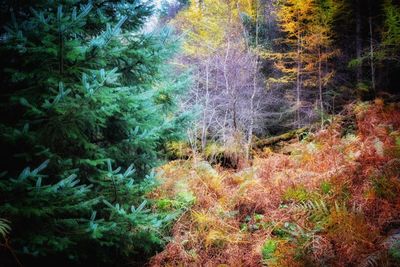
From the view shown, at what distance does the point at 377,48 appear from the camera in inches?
578

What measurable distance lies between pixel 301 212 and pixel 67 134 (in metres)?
3.86

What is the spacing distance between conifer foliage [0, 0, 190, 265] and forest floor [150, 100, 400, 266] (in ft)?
3.32

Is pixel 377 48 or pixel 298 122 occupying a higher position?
pixel 377 48

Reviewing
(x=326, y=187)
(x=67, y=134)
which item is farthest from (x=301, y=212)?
(x=67, y=134)

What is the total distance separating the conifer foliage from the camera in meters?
3.24

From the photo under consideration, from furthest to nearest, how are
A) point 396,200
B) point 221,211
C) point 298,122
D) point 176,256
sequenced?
1. point 298,122
2. point 221,211
3. point 176,256
4. point 396,200

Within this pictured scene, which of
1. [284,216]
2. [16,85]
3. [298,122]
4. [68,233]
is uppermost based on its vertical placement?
[16,85]

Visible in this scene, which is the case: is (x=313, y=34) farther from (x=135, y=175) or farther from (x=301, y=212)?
(x=135, y=175)

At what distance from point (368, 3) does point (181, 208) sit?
16945 mm

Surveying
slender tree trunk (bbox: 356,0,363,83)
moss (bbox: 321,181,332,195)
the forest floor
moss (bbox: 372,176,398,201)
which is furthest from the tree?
moss (bbox: 372,176,398,201)

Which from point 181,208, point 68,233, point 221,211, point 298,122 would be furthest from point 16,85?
point 298,122

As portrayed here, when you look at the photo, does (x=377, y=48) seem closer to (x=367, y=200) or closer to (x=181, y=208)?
(x=367, y=200)

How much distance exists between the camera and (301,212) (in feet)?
15.7

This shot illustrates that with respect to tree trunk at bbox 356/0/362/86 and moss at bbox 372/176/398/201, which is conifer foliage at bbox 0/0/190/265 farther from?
tree trunk at bbox 356/0/362/86
